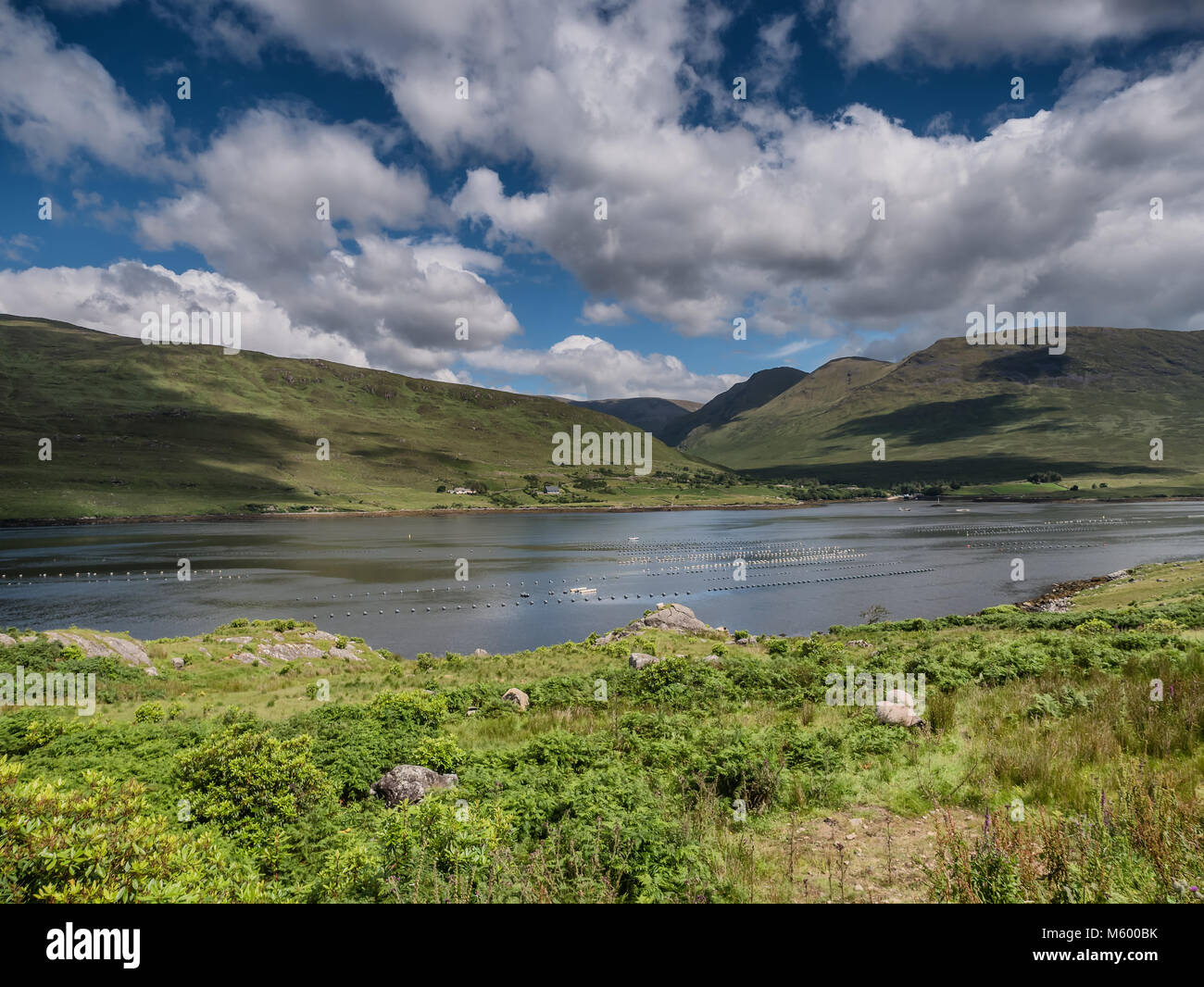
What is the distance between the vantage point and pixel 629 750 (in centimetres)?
1227

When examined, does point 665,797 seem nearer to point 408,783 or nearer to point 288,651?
point 408,783

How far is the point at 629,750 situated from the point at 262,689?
24.3 metres

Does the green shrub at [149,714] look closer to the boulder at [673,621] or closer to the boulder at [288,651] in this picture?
the boulder at [288,651]

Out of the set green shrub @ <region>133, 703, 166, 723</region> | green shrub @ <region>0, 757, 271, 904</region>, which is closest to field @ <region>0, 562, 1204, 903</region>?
green shrub @ <region>0, 757, 271, 904</region>

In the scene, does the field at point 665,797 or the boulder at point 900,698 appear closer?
the field at point 665,797

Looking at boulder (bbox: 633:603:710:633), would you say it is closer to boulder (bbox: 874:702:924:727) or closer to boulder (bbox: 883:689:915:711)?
boulder (bbox: 883:689:915:711)

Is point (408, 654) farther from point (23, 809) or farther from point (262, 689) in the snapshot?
point (23, 809)

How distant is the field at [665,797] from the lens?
6.01m

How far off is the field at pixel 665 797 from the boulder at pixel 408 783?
1.07 feet

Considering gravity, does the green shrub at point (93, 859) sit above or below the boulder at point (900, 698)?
above

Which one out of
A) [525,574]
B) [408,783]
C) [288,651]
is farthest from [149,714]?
[525,574]

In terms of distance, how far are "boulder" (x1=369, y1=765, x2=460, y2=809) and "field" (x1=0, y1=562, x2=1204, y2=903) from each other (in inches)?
12.8

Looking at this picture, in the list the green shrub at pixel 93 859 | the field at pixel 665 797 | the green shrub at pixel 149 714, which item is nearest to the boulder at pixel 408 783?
the field at pixel 665 797
